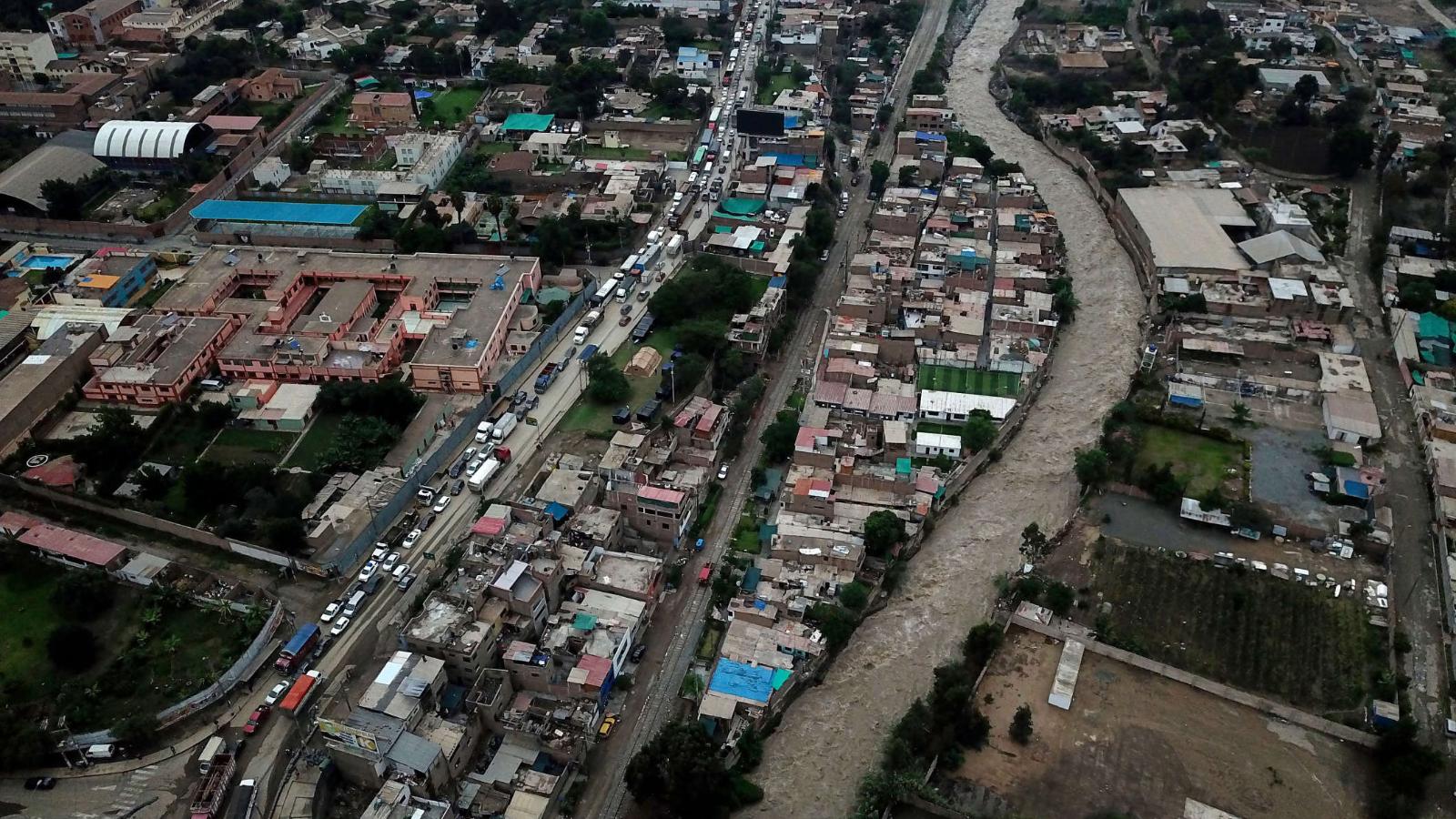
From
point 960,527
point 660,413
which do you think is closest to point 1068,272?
point 960,527

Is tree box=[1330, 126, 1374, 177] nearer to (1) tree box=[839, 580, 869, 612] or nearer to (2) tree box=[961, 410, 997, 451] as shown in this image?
(2) tree box=[961, 410, 997, 451]

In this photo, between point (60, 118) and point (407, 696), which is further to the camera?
point (60, 118)

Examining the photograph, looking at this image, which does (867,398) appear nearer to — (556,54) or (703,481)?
(703,481)

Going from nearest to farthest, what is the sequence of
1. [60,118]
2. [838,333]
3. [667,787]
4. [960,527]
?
[667,787]
[960,527]
[838,333]
[60,118]

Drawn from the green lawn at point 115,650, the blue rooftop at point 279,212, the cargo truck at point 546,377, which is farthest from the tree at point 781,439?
the blue rooftop at point 279,212

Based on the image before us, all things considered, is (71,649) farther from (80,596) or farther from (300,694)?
(300,694)
